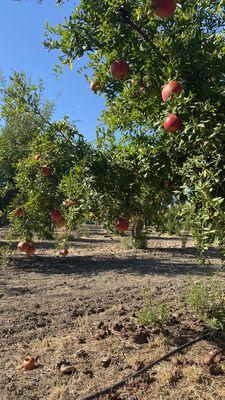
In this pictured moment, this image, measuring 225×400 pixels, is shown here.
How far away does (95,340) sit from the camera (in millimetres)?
4781

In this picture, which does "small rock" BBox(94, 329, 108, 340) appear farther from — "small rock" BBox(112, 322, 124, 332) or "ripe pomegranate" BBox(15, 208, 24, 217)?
"ripe pomegranate" BBox(15, 208, 24, 217)

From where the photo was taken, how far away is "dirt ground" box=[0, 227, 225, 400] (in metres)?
3.74

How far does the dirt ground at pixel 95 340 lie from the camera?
12.3 ft

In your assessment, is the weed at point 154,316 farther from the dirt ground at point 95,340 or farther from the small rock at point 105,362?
the small rock at point 105,362

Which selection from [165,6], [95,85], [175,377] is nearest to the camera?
[165,6]

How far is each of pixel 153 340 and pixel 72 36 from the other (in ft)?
10.1

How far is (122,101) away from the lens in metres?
4.07

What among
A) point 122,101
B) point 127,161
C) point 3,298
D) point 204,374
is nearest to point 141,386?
point 204,374

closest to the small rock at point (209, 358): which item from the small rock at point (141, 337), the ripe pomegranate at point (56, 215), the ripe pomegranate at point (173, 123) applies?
the small rock at point (141, 337)

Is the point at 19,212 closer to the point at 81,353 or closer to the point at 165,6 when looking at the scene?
the point at 81,353

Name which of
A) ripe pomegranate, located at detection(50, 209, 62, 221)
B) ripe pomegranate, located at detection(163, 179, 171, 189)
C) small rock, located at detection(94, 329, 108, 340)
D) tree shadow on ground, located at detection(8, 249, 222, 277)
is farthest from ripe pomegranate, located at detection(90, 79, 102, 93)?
tree shadow on ground, located at detection(8, 249, 222, 277)

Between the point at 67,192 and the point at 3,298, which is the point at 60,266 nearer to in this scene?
the point at 3,298

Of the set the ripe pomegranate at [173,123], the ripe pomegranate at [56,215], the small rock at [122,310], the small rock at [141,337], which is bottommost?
the small rock at [141,337]

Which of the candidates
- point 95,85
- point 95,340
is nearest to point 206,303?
point 95,340
